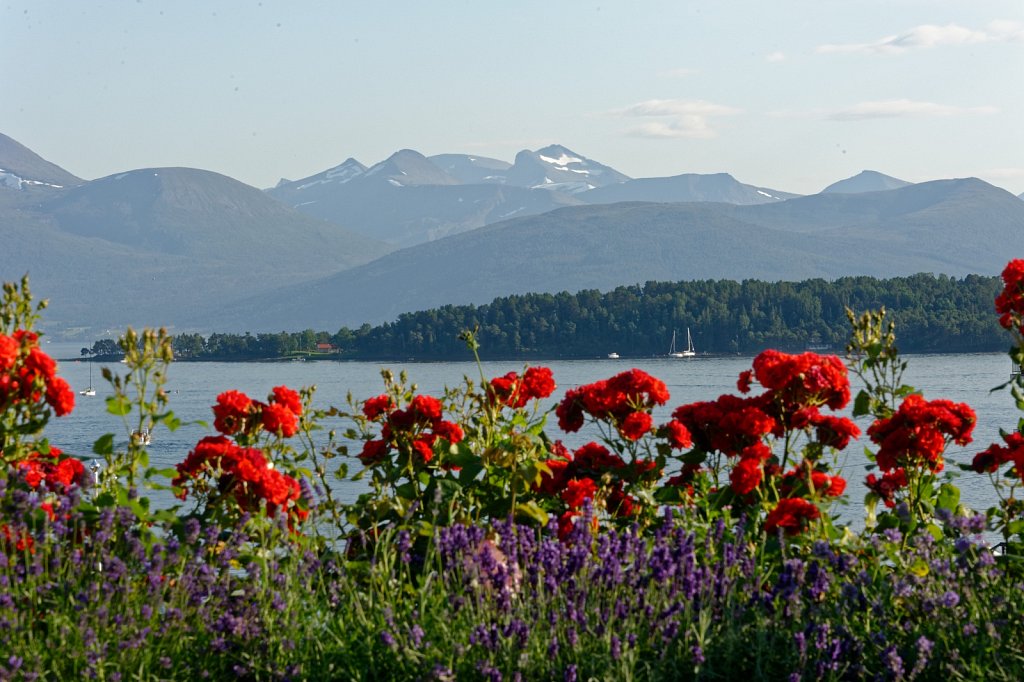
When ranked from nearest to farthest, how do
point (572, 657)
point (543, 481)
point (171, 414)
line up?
point (572, 657), point (171, 414), point (543, 481)

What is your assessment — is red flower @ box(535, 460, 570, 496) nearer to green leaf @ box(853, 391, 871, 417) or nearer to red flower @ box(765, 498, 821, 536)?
red flower @ box(765, 498, 821, 536)

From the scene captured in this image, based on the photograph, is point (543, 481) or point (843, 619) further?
point (543, 481)

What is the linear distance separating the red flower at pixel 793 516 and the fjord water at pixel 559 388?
112 cm

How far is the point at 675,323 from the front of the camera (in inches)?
4417

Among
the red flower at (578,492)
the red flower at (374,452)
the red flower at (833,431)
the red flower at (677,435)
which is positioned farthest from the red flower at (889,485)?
the red flower at (374,452)

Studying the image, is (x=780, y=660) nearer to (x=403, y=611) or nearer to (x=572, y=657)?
(x=572, y=657)

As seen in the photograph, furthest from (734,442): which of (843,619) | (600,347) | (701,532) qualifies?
(600,347)

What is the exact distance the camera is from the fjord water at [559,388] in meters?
21.0

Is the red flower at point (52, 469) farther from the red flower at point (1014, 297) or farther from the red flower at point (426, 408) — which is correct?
the red flower at point (1014, 297)

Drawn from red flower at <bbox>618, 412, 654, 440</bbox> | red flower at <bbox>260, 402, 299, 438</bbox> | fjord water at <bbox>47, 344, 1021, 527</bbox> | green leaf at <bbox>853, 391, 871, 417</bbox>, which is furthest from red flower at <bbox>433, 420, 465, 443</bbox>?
fjord water at <bbox>47, 344, 1021, 527</bbox>

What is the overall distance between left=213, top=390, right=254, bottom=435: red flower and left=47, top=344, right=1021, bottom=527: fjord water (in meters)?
3.00

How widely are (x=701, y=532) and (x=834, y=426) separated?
77 cm

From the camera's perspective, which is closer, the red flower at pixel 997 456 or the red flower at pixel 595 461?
the red flower at pixel 997 456

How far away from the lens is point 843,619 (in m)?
3.53
